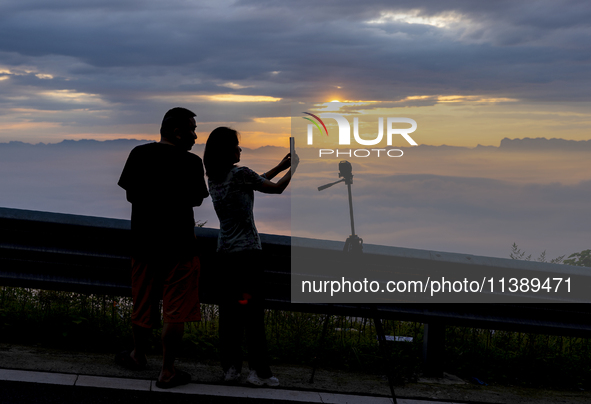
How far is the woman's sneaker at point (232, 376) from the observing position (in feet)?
15.5

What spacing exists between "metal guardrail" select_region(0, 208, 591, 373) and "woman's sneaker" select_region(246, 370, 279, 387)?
572mm

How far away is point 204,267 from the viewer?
5086 mm

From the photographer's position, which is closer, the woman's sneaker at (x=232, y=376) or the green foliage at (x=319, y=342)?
the woman's sneaker at (x=232, y=376)

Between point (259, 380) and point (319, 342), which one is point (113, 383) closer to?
point (259, 380)

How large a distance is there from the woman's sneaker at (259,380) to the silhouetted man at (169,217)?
1.59 ft

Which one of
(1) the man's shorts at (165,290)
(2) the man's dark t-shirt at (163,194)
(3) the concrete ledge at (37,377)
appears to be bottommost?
(3) the concrete ledge at (37,377)

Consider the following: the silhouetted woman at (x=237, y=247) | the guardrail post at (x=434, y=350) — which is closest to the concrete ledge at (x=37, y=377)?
the silhouetted woman at (x=237, y=247)

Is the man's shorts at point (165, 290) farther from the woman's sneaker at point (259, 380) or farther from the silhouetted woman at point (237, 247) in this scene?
→ the woman's sneaker at point (259, 380)

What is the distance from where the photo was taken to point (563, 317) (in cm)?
507

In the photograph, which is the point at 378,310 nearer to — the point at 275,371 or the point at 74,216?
the point at 275,371

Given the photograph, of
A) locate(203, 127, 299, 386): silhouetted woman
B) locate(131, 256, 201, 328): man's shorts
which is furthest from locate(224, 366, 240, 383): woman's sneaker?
locate(131, 256, 201, 328): man's shorts

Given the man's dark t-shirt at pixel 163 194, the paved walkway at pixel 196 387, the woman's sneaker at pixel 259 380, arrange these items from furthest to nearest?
the woman's sneaker at pixel 259 380, the man's dark t-shirt at pixel 163 194, the paved walkway at pixel 196 387

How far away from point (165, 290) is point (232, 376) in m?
0.85

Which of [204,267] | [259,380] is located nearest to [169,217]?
[204,267]
